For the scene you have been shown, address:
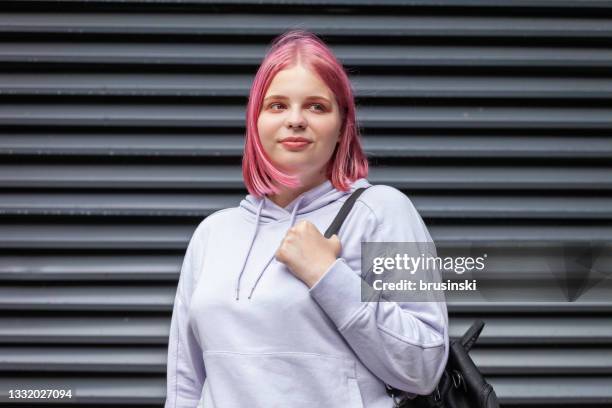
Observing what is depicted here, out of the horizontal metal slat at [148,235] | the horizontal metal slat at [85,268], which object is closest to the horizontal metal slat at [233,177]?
the horizontal metal slat at [148,235]

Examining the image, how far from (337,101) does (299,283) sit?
0.51m

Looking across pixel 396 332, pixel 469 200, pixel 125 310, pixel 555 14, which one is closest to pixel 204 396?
pixel 396 332

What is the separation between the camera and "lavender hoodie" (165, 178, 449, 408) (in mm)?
1861

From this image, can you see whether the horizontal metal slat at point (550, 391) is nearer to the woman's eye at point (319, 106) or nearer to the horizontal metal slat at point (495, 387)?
the horizontal metal slat at point (495, 387)

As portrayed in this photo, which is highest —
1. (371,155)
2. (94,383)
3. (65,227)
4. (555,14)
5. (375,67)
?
(555,14)

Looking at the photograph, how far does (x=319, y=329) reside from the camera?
1.90 m

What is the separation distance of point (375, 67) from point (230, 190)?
0.93 meters

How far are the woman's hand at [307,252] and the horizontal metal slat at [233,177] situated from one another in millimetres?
1766

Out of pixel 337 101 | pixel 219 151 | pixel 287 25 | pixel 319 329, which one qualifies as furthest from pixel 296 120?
pixel 287 25

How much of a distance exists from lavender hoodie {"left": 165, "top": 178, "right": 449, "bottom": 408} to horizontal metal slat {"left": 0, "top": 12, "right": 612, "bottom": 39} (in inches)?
70.4

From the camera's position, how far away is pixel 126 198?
368 centimetres

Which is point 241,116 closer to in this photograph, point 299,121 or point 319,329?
point 299,121

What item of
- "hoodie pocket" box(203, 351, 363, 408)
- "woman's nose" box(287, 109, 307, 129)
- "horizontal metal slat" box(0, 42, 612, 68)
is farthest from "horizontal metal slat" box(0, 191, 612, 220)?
"hoodie pocket" box(203, 351, 363, 408)

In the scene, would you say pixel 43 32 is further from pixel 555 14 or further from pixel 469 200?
pixel 555 14
